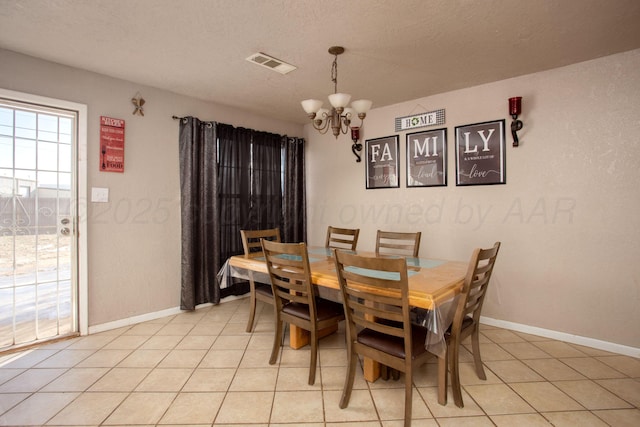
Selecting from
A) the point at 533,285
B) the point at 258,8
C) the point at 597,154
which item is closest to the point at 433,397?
the point at 533,285

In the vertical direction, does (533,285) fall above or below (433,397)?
above

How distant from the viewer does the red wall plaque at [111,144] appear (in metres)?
2.89

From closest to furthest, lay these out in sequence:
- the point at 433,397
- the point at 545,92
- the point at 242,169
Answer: the point at 433,397
the point at 545,92
the point at 242,169

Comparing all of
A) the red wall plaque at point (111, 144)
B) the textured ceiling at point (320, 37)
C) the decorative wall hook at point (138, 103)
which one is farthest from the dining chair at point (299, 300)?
the decorative wall hook at point (138, 103)

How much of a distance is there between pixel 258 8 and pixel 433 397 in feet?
8.64

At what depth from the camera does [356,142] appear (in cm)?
403

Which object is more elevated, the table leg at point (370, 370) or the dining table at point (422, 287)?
the dining table at point (422, 287)

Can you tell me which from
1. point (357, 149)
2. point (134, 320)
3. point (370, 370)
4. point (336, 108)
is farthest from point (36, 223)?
point (357, 149)

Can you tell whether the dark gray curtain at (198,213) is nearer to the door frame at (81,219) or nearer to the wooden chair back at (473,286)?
the door frame at (81,219)

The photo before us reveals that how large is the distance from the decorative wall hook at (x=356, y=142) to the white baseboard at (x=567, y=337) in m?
2.37

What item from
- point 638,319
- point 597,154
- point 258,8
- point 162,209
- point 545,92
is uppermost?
point 258,8

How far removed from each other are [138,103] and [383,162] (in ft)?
9.04

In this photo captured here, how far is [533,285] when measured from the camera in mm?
2826

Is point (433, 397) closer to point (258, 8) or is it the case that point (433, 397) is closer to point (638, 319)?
point (638, 319)
